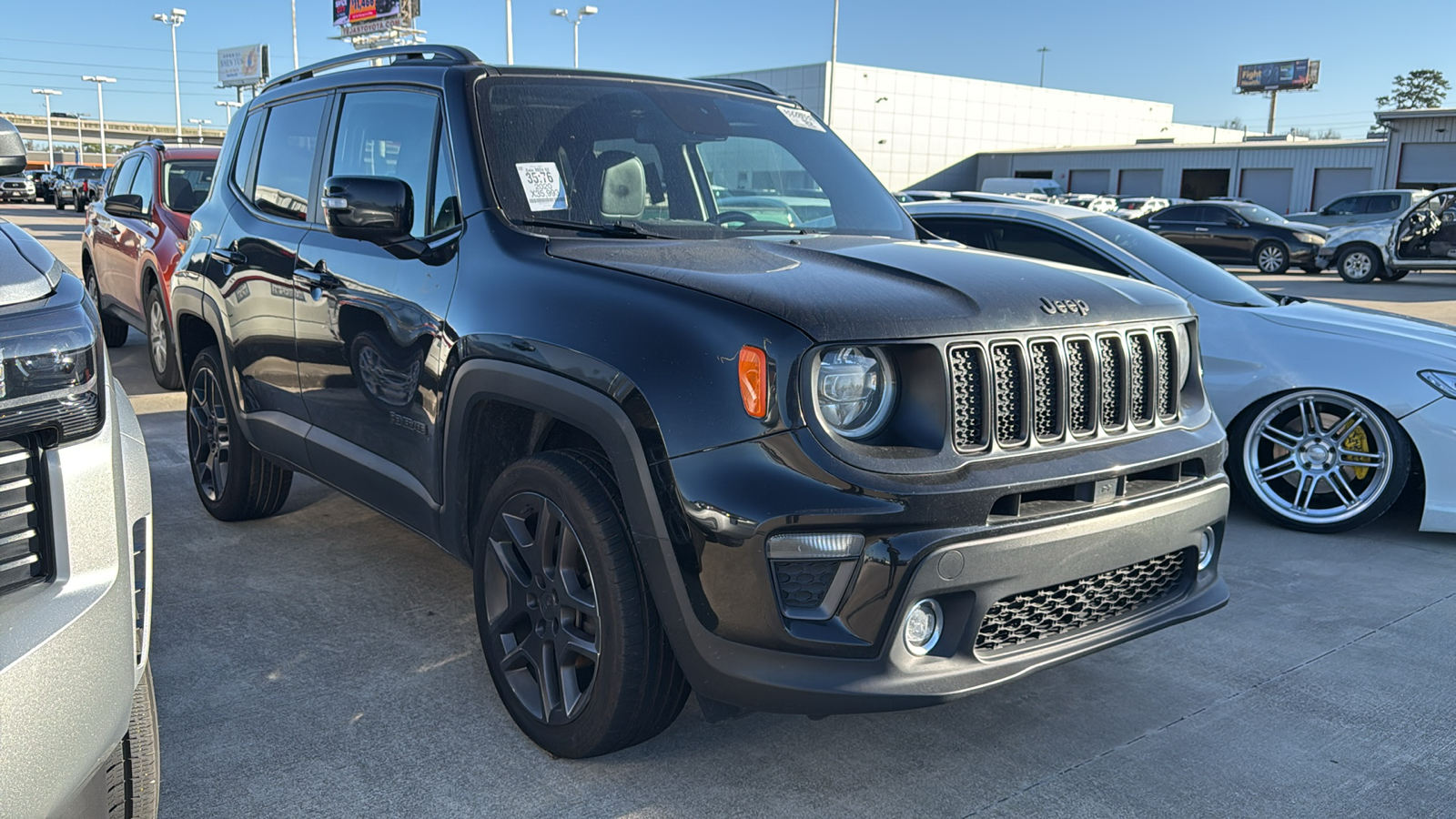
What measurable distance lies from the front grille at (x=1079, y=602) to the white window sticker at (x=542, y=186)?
5.72 ft

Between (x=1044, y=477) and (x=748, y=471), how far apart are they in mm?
710

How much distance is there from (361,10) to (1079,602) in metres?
63.9

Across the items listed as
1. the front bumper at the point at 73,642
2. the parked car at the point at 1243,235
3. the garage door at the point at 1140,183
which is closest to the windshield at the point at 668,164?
the front bumper at the point at 73,642

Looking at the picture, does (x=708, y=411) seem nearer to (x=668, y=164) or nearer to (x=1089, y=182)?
(x=668, y=164)

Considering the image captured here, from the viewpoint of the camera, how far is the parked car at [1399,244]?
19312 millimetres

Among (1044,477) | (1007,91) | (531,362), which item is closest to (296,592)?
(531,362)

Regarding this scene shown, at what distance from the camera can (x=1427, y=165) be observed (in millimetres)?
37688

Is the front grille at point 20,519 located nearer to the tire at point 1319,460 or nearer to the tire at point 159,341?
the tire at point 1319,460

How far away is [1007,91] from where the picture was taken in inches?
2453

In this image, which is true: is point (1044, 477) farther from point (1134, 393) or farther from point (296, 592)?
point (296, 592)

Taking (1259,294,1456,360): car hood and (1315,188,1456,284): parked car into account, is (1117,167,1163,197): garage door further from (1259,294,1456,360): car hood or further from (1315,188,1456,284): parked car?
(1259,294,1456,360): car hood

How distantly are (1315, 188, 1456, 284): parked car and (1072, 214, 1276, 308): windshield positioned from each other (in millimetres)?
16301

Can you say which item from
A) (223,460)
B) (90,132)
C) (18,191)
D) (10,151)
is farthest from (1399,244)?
(90,132)

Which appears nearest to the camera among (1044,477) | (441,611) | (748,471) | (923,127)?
(748,471)
